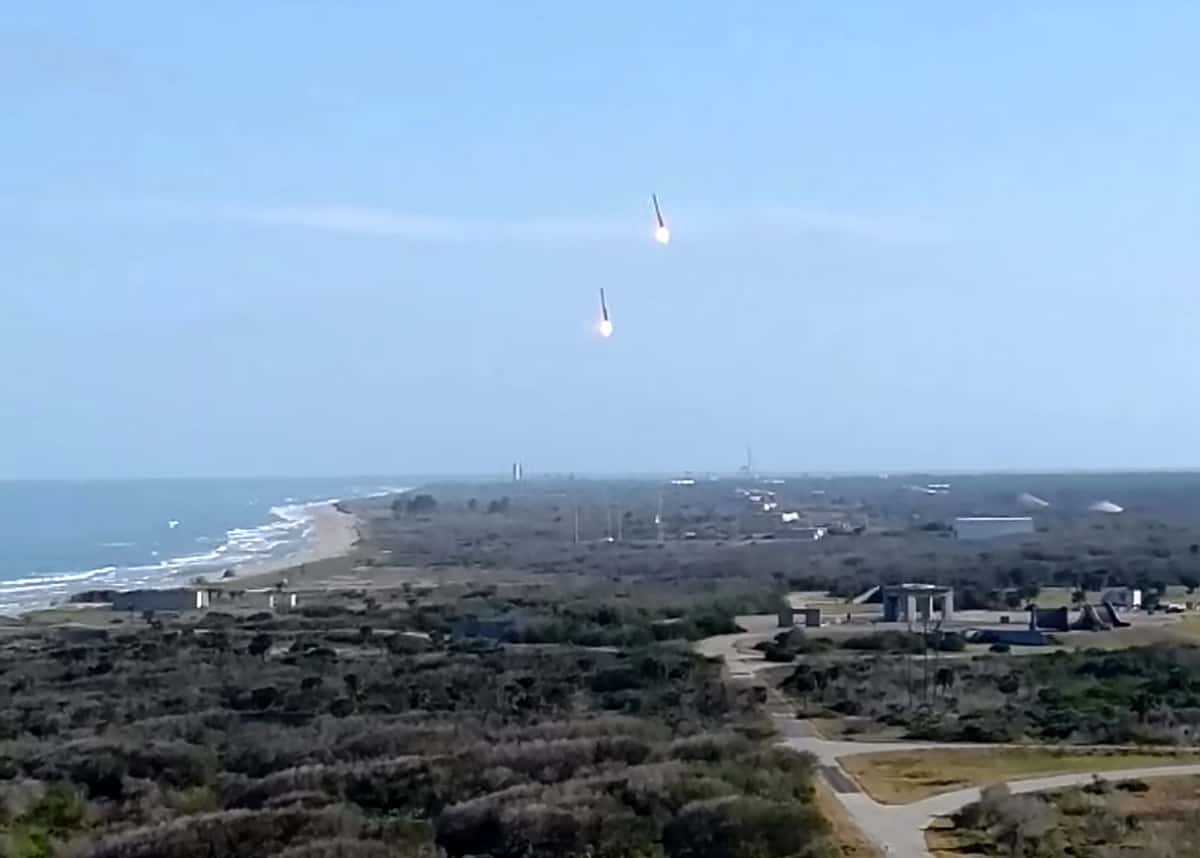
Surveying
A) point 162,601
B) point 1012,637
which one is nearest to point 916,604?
point 1012,637

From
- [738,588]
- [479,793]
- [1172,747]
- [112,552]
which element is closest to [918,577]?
[738,588]

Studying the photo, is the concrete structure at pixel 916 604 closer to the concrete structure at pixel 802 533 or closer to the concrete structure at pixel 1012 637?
the concrete structure at pixel 1012 637

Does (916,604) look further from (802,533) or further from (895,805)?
(802,533)

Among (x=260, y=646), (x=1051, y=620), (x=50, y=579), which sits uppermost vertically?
(x=260, y=646)

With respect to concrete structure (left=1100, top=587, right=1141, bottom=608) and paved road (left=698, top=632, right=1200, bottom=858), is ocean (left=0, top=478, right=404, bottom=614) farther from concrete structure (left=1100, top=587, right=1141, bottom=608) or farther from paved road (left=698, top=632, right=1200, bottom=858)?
paved road (left=698, top=632, right=1200, bottom=858)

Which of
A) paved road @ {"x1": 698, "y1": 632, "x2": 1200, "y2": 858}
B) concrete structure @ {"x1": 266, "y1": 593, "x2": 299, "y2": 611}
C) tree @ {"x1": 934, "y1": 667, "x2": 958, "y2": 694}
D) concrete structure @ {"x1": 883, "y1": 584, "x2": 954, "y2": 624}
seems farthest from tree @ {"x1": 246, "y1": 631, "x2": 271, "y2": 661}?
concrete structure @ {"x1": 883, "y1": 584, "x2": 954, "y2": 624}

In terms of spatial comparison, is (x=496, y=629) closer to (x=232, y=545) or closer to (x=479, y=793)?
(x=479, y=793)
